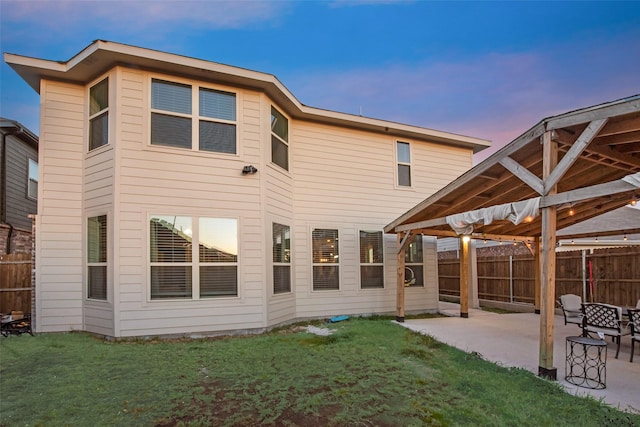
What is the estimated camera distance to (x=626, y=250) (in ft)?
28.2

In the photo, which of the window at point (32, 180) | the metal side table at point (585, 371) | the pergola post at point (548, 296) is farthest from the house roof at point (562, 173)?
the window at point (32, 180)

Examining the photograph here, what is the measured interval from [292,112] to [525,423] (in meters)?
7.64

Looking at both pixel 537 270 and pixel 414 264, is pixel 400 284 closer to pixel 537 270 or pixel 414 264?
pixel 414 264

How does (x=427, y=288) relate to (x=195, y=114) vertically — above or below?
below

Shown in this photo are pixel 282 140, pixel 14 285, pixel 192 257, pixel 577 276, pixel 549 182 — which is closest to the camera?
pixel 549 182

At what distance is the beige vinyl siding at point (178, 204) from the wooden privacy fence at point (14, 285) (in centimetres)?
297

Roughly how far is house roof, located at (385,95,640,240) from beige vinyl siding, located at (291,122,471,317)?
3.67 feet

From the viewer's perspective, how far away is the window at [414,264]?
10.3 metres

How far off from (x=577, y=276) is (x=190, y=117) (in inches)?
396

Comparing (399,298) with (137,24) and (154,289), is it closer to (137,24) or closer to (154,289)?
(154,289)

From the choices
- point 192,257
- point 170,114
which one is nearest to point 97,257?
point 192,257

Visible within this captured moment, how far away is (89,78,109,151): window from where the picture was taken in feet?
23.9

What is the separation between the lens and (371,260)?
9922 mm

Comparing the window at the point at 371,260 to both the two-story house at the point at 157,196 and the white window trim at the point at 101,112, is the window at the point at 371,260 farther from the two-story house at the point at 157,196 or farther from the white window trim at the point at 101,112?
the white window trim at the point at 101,112
